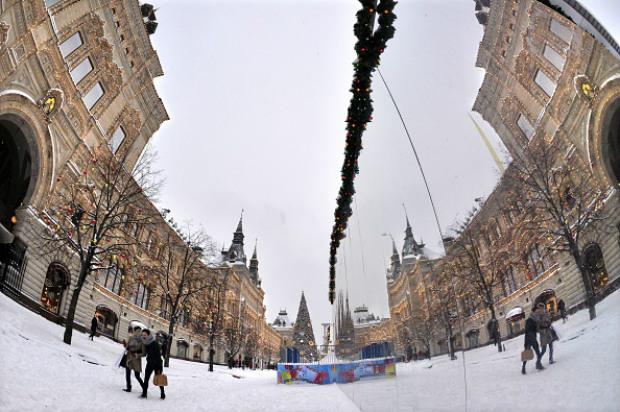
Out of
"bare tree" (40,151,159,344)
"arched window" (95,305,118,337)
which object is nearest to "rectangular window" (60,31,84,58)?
"bare tree" (40,151,159,344)

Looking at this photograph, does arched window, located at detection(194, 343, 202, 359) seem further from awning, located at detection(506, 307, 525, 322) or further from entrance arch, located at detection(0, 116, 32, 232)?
awning, located at detection(506, 307, 525, 322)

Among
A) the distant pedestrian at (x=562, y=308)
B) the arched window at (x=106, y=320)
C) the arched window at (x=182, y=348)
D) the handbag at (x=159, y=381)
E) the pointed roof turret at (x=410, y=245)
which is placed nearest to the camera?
the distant pedestrian at (x=562, y=308)

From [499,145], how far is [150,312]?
29.8 m

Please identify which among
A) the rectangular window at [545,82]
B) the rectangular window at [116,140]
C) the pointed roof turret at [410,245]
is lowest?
the pointed roof turret at [410,245]

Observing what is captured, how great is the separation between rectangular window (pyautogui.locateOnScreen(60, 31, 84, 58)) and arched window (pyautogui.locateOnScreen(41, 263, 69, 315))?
400 inches

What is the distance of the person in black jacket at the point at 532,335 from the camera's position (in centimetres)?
136

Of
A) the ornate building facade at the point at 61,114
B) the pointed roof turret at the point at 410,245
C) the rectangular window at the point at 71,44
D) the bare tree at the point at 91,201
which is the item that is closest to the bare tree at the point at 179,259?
the ornate building facade at the point at 61,114

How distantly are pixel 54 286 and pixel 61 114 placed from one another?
28.3ft

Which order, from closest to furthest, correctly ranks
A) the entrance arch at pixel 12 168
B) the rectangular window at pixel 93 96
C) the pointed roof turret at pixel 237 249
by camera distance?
the entrance arch at pixel 12 168 < the rectangular window at pixel 93 96 < the pointed roof turret at pixel 237 249

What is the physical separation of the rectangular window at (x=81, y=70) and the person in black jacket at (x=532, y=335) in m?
17.8

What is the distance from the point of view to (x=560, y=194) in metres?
1.66

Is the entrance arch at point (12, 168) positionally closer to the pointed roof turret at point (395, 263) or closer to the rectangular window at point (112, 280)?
the pointed roof turret at point (395, 263)

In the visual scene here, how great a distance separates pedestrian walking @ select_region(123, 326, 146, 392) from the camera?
6273mm

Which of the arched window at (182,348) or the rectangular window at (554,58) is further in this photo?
the arched window at (182,348)
